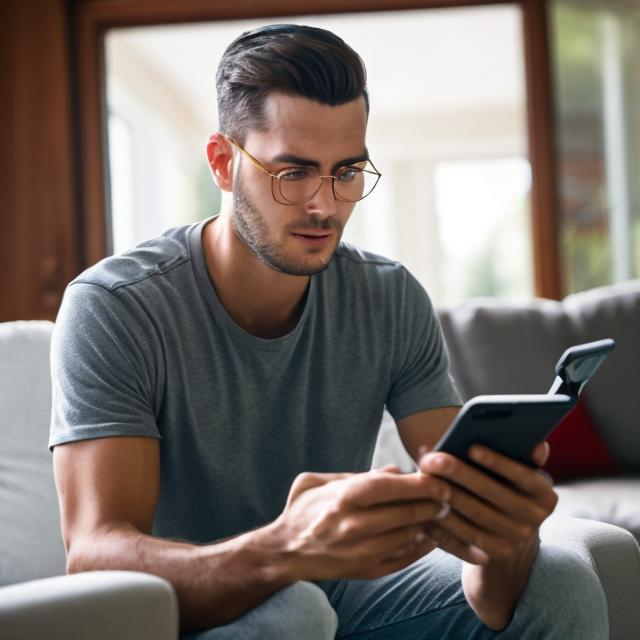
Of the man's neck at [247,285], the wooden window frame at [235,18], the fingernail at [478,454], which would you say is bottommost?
the fingernail at [478,454]

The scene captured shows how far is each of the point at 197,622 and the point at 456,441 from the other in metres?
0.38

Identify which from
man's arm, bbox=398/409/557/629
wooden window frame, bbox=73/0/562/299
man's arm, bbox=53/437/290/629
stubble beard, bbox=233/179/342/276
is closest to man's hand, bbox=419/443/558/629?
man's arm, bbox=398/409/557/629

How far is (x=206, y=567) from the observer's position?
1.15m

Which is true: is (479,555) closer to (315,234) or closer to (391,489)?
(391,489)

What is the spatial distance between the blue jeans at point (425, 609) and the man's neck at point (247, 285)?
1.38 ft

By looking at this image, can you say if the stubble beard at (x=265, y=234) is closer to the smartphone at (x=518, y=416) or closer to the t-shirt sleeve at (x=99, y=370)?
the t-shirt sleeve at (x=99, y=370)

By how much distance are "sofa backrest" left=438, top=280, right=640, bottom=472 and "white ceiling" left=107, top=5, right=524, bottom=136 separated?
10.4ft

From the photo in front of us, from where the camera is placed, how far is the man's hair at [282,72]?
4.97 ft

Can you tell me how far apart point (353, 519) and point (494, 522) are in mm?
190

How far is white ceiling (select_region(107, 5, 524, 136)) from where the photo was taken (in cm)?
635

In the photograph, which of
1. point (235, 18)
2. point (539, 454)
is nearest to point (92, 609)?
point (539, 454)

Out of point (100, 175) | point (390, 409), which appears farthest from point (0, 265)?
point (390, 409)

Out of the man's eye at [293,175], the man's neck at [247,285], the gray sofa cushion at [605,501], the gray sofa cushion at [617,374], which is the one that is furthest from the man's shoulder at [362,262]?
the gray sofa cushion at [617,374]

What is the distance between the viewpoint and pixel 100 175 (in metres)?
3.81
